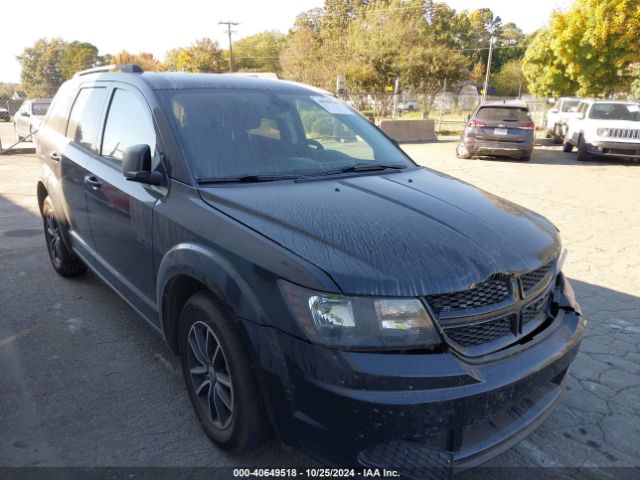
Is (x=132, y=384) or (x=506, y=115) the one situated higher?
(x=506, y=115)

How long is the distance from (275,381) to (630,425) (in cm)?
213

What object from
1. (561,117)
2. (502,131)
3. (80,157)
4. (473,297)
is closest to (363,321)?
(473,297)

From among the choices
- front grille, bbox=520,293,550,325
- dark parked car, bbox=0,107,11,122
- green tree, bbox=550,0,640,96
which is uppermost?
green tree, bbox=550,0,640,96

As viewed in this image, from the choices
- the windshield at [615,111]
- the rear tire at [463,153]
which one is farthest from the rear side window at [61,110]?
the windshield at [615,111]

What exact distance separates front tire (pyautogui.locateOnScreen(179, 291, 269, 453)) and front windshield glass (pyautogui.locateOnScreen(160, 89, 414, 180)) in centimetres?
76

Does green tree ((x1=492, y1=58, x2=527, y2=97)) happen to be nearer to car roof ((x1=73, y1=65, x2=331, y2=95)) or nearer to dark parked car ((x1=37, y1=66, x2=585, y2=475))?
car roof ((x1=73, y1=65, x2=331, y2=95))

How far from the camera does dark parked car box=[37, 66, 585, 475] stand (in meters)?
1.87

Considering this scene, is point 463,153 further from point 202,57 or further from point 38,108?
point 202,57

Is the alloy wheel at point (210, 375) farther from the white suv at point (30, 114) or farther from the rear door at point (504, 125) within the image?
the white suv at point (30, 114)

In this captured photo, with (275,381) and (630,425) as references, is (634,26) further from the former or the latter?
(275,381)

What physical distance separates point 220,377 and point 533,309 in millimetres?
1476

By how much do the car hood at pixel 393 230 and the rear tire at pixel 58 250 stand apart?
110 inches

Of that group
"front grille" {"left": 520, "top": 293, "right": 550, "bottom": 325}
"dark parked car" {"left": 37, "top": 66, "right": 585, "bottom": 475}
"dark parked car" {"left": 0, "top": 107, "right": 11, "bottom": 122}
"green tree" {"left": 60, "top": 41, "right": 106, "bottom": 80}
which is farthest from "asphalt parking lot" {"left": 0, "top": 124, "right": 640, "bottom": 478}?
"green tree" {"left": 60, "top": 41, "right": 106, "bottom": 80}

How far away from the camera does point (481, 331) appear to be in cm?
203
